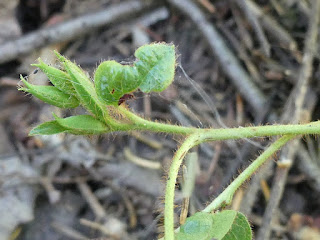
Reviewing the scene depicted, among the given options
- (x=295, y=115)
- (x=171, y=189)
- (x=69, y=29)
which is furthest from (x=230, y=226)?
(x=69, y=29)

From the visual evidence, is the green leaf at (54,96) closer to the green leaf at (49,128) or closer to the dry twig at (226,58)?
the green leaf at (49,128)

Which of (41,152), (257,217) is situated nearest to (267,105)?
(257,217)

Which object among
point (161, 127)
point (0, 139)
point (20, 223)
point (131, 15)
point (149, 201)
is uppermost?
point (131, 15)

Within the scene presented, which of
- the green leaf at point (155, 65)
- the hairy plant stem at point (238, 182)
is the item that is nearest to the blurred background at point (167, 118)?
the hairy plant stem at point (238, 182)

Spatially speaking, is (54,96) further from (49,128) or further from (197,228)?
(197,228)

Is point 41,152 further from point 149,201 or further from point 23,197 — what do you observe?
point 149,201

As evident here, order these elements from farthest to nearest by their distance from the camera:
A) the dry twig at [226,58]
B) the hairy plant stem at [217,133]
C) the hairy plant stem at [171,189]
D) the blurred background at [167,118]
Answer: the dry twig at [226,58], the blurred background at [167,118], the hairy plant stem at [217,133], the hairy plant stem at [171,189]
